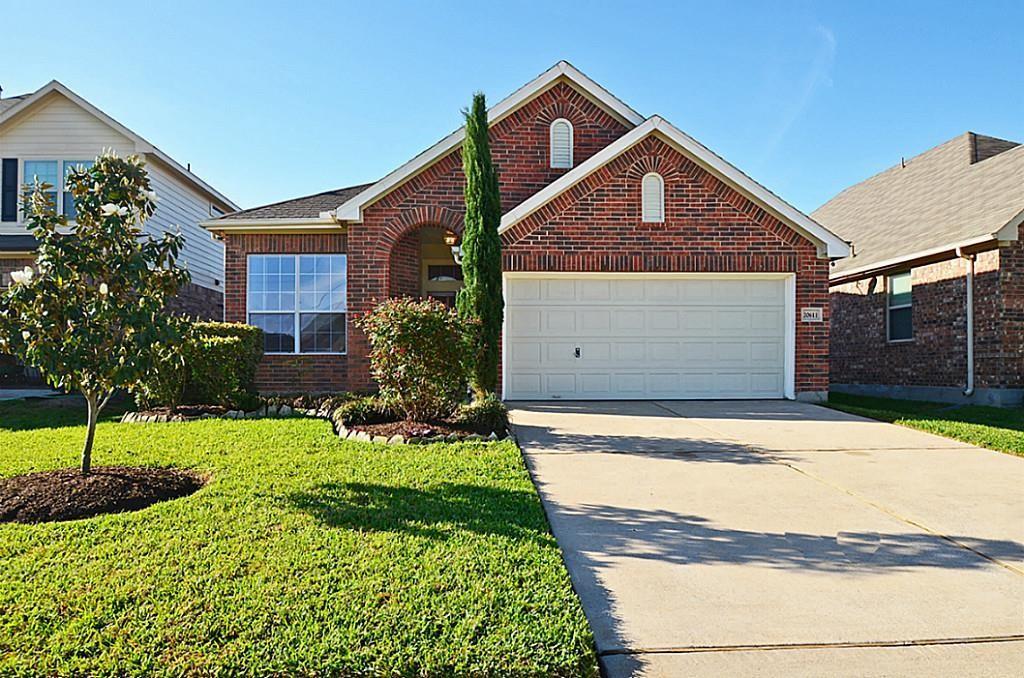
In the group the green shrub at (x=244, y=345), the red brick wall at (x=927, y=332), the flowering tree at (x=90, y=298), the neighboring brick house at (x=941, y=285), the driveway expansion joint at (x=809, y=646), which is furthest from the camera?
the red brick wall at (x=927, y=332)

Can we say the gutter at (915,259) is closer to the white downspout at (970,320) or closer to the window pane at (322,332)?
the white downspout at (970,320)

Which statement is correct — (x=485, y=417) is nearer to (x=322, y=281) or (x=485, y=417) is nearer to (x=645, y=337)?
(x=645, y=337)

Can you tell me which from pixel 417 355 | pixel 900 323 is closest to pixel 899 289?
pixel 900 323

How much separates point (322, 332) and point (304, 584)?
10.4 meters

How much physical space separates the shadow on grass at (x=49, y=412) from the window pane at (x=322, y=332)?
323 centimetres

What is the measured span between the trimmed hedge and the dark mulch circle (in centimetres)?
421

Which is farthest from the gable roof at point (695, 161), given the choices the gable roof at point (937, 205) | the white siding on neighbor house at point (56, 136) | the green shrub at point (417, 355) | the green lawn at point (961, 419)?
the white siding on neighbor house at point (56, 136)

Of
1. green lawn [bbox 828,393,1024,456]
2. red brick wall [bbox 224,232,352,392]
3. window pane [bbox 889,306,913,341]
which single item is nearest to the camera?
green lawn [bbox 828,393,1024,456]

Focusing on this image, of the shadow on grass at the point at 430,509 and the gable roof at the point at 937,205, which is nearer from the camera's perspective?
the shadow on grass at the point at 430,509

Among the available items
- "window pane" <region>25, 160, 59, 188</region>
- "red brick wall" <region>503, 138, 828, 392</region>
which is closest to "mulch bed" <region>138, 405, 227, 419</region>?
"red brick wall" <region>503, 138, 828, 392</region>

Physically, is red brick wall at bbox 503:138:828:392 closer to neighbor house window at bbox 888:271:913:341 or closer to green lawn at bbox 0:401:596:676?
neighbor house window at bbox 888:271:913:341

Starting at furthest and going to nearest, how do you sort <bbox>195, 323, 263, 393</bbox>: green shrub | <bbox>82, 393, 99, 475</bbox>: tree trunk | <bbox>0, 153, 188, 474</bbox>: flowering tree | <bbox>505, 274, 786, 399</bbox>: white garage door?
<bbox>505, 274, 786, 399</bbox>: white garage door < <bbox>195, 323, 263, 393</bbox>: green shrub < <bbox>82, 393, 99, 475</bbox>: tree trunk < <bbox>0, 153, 188, 474</bbox>: flowering tree

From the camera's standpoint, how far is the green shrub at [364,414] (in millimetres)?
9281

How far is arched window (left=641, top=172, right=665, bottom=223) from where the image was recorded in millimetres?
12547
